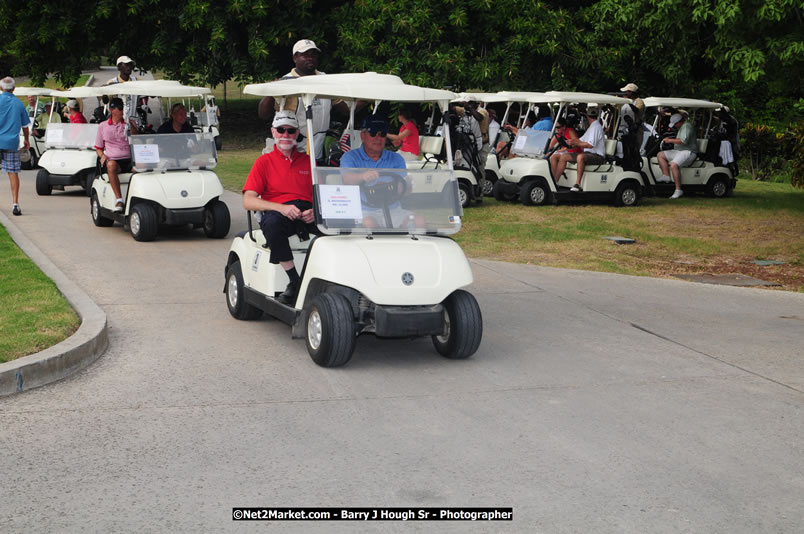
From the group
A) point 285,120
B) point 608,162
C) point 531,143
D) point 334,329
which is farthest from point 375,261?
point 608,162

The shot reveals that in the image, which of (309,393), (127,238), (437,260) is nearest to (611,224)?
(127,238)

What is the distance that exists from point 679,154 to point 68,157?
10.9m

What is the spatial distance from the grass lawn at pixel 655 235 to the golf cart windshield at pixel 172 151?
3356 mm

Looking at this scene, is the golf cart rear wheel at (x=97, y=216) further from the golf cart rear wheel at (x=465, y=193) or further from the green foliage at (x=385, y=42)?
the green foliage at (x=385, y=42)

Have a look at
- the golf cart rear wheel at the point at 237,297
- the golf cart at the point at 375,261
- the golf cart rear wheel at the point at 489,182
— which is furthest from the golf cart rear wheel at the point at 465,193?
the golf cart at the point at 375,261

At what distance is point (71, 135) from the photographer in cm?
1764

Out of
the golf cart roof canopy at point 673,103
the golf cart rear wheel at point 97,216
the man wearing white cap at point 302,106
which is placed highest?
the golf cart roof canopy at point 673,103

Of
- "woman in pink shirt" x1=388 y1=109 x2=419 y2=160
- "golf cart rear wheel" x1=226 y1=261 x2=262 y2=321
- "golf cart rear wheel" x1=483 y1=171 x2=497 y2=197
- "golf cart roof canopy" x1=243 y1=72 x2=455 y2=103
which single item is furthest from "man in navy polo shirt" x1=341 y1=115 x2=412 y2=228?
"golf cart rear wheel" x1=483 y1=171 x2=497 y2=197

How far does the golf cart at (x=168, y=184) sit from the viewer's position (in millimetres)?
11719

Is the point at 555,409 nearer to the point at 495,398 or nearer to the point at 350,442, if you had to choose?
the point at 495,398

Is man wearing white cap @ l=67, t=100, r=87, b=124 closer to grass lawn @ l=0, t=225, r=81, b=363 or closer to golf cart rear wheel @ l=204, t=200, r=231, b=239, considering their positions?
golf cart rear wheel @ l=204, t=200, r=231, b=239

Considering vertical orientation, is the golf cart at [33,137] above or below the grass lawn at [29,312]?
above

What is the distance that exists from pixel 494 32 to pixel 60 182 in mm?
12449

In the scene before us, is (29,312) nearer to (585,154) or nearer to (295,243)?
(295,243)
